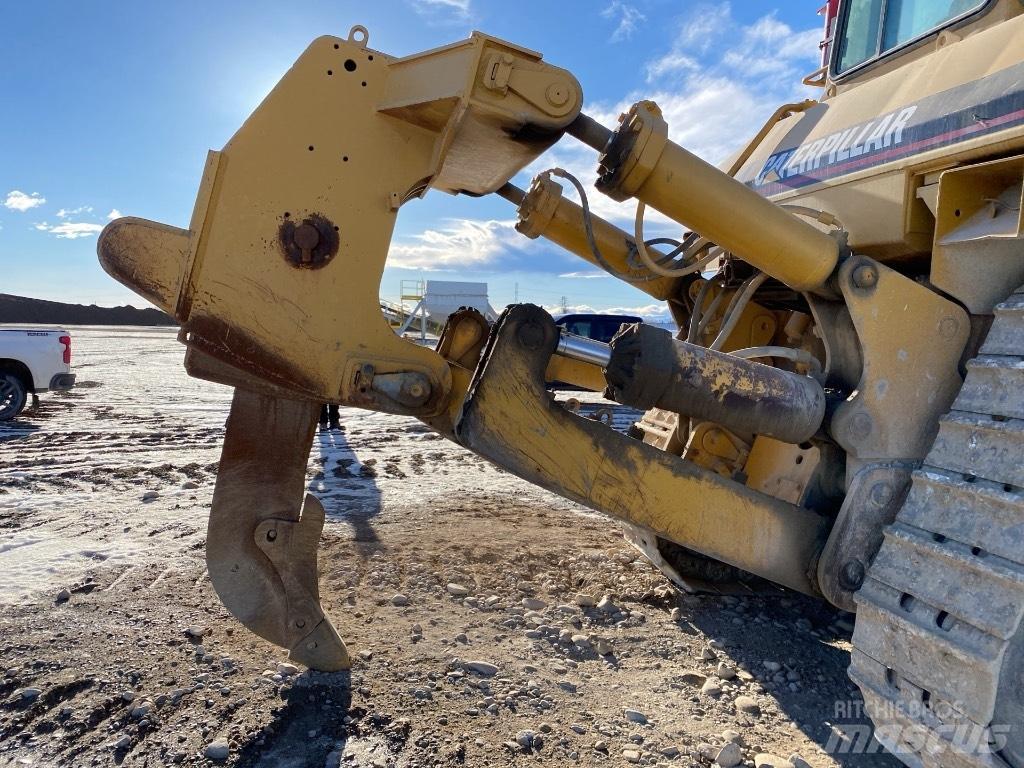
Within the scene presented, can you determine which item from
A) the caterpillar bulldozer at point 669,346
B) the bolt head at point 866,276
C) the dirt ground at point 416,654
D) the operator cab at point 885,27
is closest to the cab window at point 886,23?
the operator cab at point 885,27

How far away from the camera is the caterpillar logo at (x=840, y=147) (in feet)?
8.93

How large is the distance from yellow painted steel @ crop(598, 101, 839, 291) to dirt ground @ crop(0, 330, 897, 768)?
5.85 feet

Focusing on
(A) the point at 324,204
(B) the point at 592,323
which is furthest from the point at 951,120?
(B) the point at 592,323

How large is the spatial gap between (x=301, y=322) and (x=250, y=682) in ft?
5.26

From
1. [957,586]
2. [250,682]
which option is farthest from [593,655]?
[957,586]

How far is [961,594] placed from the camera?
6.12ft

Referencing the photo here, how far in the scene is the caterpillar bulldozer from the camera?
204 cm

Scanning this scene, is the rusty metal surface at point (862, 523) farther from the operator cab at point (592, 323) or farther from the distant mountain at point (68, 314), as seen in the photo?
the distant mountain at point (68, 314)

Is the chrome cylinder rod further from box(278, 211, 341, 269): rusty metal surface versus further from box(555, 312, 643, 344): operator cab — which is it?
box(555, 312, 643, 344): operator cab

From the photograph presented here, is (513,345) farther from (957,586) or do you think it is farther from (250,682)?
(250,682)

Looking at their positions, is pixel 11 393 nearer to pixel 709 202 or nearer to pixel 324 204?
pixel 324 204

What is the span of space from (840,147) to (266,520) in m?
2.82

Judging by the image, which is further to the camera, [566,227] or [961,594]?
[566,227]

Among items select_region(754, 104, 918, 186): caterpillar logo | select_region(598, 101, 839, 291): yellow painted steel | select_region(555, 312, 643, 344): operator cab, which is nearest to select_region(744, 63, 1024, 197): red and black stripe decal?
select_region(754, 104, 918, 186): caterpillar logo
